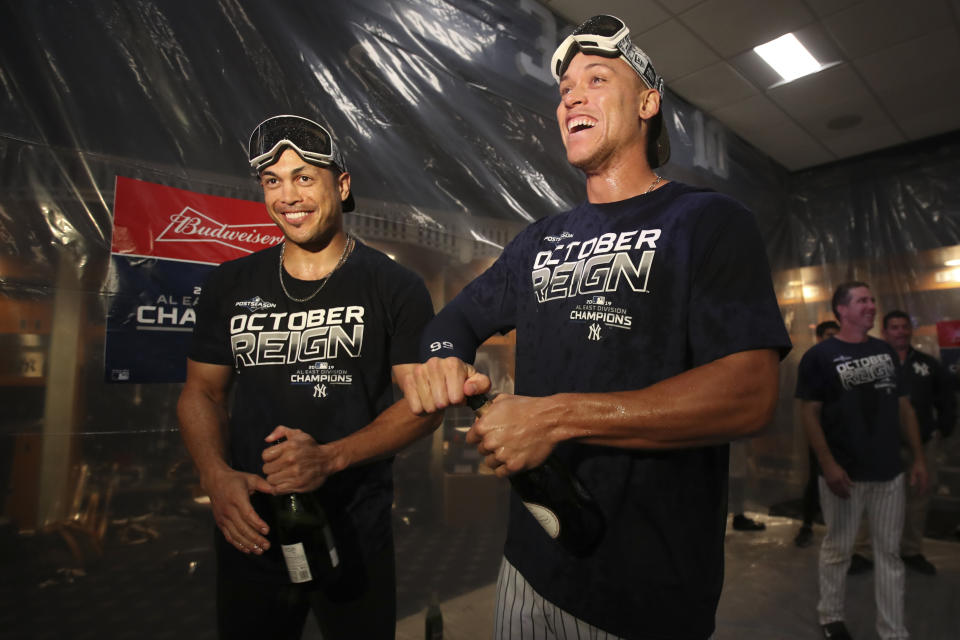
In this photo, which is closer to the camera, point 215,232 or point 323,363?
point 323,363

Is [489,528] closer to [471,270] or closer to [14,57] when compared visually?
[471,270]

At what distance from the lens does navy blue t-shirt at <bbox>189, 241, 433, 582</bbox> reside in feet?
4.99

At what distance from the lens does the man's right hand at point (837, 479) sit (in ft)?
9.02

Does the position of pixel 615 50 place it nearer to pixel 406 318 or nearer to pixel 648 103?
pixel 648 103

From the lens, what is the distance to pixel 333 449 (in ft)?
4.55

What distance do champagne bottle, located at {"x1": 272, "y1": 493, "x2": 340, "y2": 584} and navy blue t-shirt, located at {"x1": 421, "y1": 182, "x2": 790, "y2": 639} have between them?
0.54m

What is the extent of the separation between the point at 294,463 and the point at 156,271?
123 cm

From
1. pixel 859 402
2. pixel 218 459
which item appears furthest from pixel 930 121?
pixel 218 459

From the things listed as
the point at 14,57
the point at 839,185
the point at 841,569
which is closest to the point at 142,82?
the point at 14,57

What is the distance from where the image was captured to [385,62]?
107 inches

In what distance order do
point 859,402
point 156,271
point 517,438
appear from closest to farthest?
point 517,438 → point 156,271 → point 859,402

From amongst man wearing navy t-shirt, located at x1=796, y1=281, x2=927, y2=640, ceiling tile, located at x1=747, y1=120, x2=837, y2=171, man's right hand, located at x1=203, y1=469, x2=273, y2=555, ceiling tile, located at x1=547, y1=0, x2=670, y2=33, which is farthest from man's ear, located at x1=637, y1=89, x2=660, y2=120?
ceiling tile, located at x1=747, y1=120, x2=837, y2=171

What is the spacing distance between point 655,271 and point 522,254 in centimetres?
36

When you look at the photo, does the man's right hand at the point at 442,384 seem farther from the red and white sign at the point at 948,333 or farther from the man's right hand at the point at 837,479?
the red and white sign at the point at 948,333
